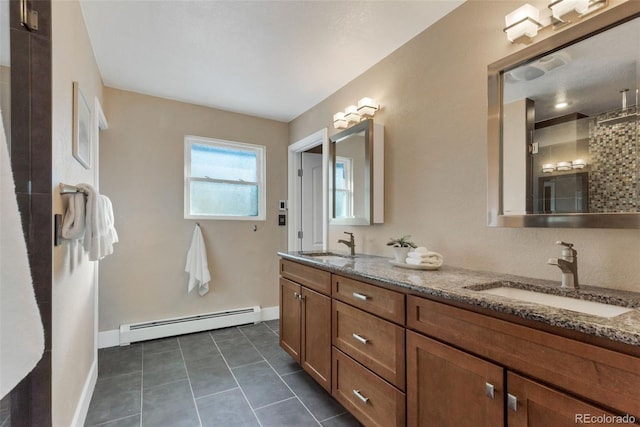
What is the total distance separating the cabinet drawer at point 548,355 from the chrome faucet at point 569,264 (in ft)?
1.48

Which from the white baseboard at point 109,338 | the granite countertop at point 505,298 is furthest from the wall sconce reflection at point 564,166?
the white baseboard at point 109,338

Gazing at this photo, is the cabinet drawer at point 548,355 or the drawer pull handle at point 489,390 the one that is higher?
the cabinet drawer at point 548,355

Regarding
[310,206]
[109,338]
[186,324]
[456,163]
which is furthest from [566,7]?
[109,338]

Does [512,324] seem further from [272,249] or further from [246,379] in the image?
[272,249]

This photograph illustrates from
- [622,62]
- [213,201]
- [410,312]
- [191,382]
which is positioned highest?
[622,62]

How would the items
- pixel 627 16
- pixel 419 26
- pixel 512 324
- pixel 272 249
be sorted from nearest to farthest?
pixel 512 324, pixel 627 16, pixel 419 26, pixel 272 249

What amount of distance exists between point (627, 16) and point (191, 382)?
3.06 meters

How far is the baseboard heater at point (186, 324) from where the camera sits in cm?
289

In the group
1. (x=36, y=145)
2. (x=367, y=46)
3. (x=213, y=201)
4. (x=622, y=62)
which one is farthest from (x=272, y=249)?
(x=622, y=62)

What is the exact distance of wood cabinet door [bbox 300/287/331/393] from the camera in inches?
75.2

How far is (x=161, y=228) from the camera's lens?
10.1ft

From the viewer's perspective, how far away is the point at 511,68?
4.87ft

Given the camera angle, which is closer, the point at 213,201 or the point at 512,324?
the point at 512,324

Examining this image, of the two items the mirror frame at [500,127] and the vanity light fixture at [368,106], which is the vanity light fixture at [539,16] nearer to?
the mirror frame at [500,127]
